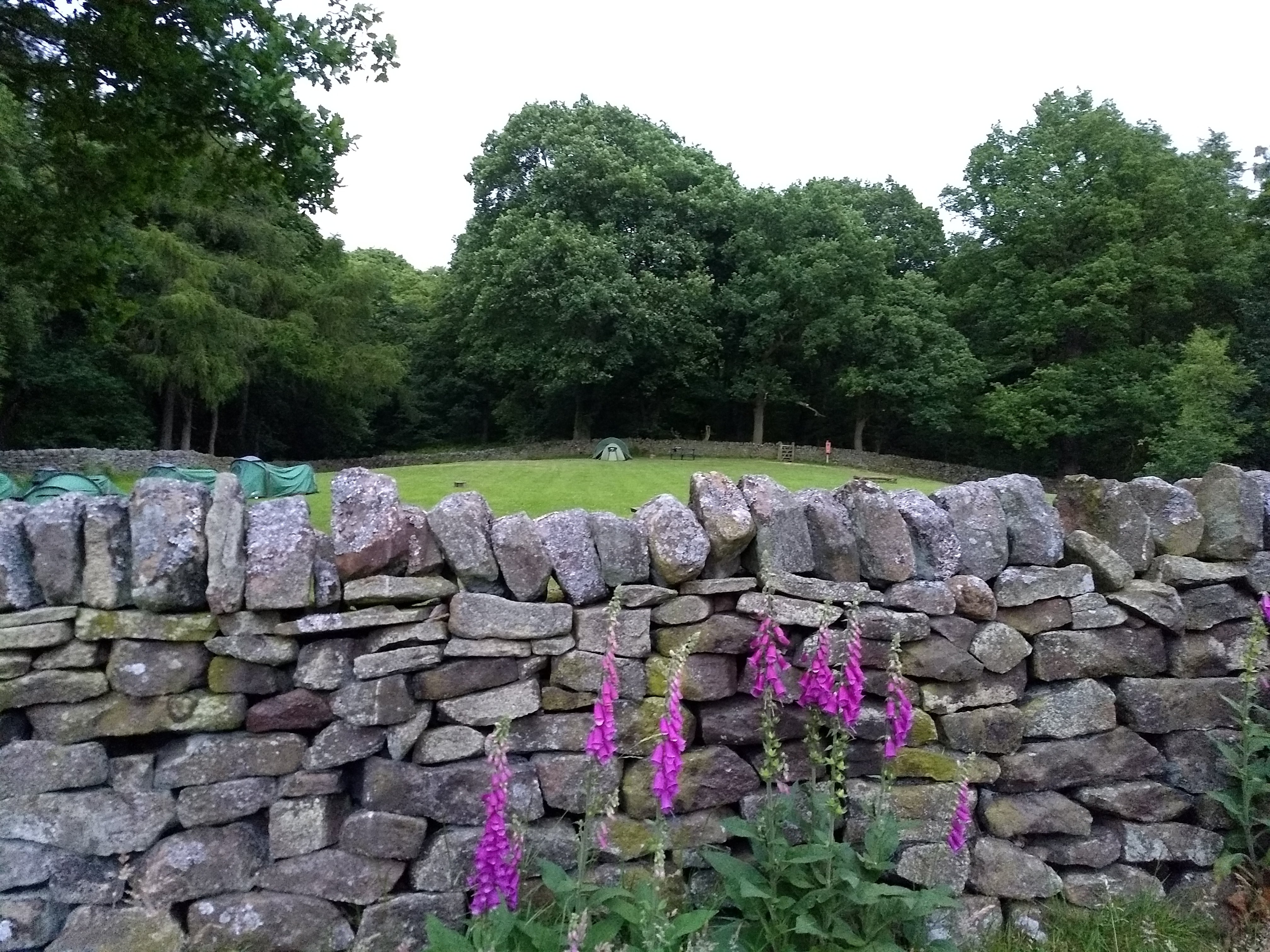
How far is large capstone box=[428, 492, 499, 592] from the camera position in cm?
329

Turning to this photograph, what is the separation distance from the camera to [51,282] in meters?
8.87

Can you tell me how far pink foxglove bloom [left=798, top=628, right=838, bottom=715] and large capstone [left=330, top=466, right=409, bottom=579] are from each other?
5.45ft

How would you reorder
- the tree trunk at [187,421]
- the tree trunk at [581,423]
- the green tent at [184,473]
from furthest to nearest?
the tree trunk at [581,423]
the tree trunk at [187,421]
the green tent at [184,473]

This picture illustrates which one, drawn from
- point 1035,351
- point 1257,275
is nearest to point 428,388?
point 1035,351

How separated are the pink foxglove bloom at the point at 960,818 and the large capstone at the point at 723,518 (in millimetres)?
1242

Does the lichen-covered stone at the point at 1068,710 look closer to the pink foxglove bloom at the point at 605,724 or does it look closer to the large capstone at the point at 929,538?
the large capstone at the point at 929,538

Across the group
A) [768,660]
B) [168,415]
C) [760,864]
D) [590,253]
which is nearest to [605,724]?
[768,660]

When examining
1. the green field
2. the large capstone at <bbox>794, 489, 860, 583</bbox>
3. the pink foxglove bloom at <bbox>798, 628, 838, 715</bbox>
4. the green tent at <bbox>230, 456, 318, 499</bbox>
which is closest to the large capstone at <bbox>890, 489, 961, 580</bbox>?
the large capstone at <bbox>794, 489, 860, 583</bbox>

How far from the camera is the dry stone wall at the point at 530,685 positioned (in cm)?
305

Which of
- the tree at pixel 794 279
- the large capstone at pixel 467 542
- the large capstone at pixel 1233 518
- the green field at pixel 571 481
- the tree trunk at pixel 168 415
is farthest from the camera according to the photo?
the tree at pixel 794 279

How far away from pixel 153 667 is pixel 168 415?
1635 inches

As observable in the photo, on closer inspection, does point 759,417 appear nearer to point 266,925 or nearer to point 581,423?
point 581,423

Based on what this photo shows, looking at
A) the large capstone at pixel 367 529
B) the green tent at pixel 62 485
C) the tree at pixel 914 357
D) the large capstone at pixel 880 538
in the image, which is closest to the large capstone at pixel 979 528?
the large capstone at pixel 880 538

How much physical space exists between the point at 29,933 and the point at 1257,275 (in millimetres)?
46903
